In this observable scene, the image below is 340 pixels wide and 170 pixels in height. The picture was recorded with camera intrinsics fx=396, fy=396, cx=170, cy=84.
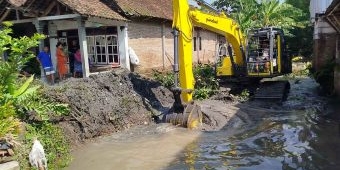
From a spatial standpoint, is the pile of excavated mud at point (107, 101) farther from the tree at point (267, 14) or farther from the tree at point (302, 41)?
the tree at point (302, 41)

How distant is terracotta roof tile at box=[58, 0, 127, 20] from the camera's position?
49.9 ft

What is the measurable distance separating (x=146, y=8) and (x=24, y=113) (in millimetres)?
12103

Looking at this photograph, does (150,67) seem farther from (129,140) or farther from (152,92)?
(129,140)

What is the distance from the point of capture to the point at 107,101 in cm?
1232

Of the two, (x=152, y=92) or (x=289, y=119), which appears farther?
(x=152, y=92)

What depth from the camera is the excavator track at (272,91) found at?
15671 mm

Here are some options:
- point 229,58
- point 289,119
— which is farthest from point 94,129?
point 229,58

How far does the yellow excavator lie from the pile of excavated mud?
143cm

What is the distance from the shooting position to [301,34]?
38.9 metres

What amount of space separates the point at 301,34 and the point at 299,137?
30010mm

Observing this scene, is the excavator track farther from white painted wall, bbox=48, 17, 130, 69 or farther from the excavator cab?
white painted wall, bbox=48, 17, 130, 69

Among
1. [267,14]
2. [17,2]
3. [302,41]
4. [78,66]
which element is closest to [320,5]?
[267,14]

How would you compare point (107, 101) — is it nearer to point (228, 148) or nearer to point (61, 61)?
point (228, 148)

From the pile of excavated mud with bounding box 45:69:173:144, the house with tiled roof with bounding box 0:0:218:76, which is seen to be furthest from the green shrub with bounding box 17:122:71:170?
the house with tiled roof with bounding box 0:0:218:76
